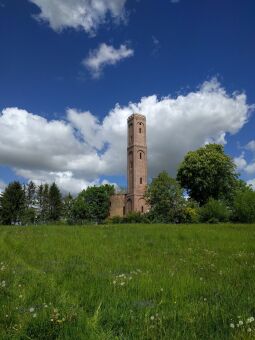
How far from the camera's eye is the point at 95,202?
122125 mm

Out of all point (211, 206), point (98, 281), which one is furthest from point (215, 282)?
point (211, 206)

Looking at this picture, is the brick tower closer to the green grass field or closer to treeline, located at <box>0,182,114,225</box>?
treeline, located at <box>0,182,114,225</box>

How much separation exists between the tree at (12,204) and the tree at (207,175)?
157 ft

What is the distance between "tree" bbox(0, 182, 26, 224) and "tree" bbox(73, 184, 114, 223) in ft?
57.2

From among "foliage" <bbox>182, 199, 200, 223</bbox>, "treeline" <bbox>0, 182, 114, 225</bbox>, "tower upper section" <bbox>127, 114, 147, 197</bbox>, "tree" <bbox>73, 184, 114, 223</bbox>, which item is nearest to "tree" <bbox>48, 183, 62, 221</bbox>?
"treeline" <bbox>0, 182, 114, 225</bbox>

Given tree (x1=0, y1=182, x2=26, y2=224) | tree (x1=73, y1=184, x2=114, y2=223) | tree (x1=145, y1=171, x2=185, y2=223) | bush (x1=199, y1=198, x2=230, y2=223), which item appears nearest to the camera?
bush (x1=199, y1=198, x2=230, y2=223)

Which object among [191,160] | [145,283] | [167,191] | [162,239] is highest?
[191,160]

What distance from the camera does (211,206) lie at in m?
48.8

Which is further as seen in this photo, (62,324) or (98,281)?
(98,281)

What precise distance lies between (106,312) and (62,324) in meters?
0.79

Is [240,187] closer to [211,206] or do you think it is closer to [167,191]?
[167,191]

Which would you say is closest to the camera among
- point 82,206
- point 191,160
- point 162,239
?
point 162,239

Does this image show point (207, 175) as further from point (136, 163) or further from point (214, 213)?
point (136, 163)

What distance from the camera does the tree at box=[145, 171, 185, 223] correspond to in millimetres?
66625
